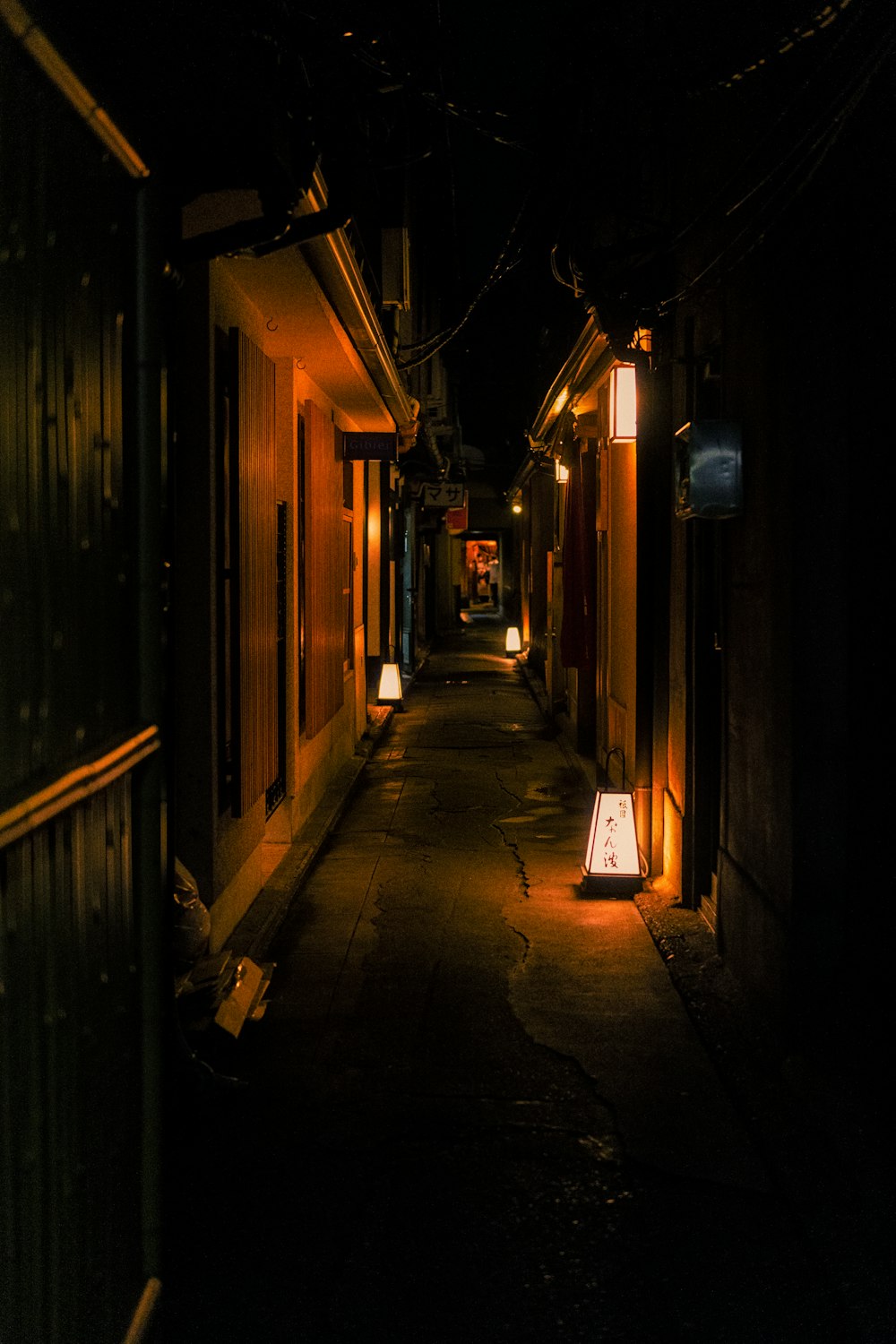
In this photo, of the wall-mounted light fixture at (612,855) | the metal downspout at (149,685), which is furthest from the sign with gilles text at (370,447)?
the metal downspout at (149,685)

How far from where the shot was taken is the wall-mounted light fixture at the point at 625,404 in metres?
11.0

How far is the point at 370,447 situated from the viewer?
1617 centimetres

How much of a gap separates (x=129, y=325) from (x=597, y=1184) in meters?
4.25

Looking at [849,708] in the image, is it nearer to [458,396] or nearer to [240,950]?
[240,950]

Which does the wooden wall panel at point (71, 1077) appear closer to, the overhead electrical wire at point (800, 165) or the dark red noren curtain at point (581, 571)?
the overhead electrical wire at point (800, 165)

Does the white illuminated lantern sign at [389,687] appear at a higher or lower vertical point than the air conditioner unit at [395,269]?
lower

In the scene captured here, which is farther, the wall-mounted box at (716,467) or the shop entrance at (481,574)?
the shop entrance at (481,574)

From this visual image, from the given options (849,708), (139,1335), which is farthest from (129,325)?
(849,708)

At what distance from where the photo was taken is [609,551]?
14.3 m

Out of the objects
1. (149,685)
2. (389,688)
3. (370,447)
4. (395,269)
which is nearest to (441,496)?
(389,688)

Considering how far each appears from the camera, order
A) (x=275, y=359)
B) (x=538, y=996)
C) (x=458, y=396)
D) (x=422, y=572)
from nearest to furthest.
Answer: (x=538, y=996), (x=275, y=359), (x=422, y=572), (x=458, y=396)

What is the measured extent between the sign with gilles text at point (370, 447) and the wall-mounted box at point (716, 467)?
901 centimetres

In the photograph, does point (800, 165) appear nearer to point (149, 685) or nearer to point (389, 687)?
point (149, 685)

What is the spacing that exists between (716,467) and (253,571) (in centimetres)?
400
